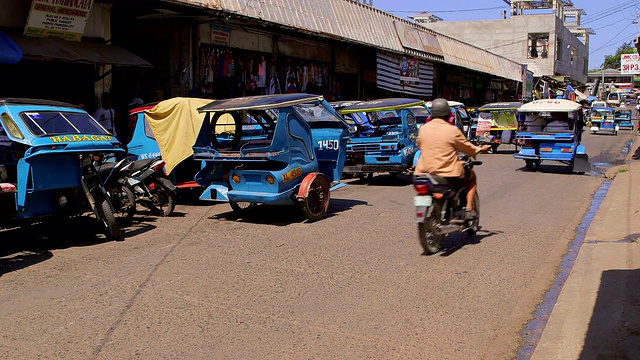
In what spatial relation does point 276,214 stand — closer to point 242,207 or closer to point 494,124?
point 242,207

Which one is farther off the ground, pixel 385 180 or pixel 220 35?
pixel 220 35

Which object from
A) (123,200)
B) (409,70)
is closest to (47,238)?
(123,200)

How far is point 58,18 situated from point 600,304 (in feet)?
38.4

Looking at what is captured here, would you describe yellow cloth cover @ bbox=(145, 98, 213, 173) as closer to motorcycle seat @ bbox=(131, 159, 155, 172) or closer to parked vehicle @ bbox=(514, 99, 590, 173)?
motorcycle seat @ bbox=(131, 159, 155, 172)

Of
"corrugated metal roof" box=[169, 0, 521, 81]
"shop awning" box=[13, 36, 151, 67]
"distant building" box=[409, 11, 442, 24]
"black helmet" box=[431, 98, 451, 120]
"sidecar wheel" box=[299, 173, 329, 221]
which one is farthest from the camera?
"distant building" box=[409, 11, 442, 24]

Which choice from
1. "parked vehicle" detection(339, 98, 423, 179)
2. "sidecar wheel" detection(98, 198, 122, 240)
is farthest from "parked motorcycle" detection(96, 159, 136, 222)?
"parked vehicle" detection(339, 98, 423, 179)

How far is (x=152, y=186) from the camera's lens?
34.1ft

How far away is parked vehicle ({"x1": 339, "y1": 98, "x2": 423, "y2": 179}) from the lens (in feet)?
46.2

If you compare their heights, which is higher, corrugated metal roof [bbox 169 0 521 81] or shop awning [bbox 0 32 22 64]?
corrugated metal roof [bbox 169 0 521 81]

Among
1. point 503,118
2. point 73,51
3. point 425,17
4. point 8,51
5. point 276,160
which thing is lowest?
point 276,160

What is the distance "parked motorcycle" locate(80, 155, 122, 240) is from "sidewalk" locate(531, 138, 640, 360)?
577 cm

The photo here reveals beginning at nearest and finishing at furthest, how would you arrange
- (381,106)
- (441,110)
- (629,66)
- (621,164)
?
(441,110)
(381,106)
(621,164)
(629,66)

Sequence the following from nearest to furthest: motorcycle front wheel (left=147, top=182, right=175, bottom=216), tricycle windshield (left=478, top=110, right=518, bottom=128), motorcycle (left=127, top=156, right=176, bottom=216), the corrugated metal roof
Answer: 1. motorcycle (left=127, top=156, right=176, bottom=216)
2. motorcycle front wheel (left=147, top=182, right=175, bottom=216)
3. the corrugated metal roof
4. tricycle windshield (left=478, top=110, right=518, bottom=128)

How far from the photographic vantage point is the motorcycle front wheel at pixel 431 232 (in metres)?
7.18
